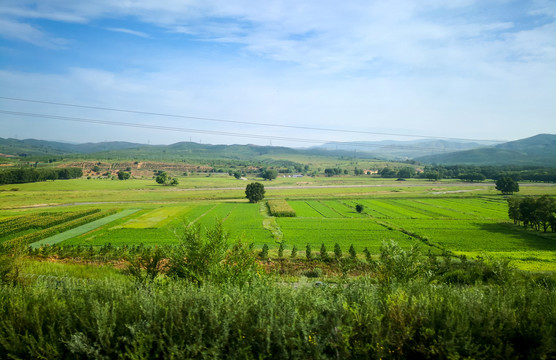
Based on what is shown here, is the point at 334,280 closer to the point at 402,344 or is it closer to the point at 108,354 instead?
the point at 402,344

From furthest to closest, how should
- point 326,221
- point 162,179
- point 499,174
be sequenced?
point 499,174, point 162,179, point 326,221

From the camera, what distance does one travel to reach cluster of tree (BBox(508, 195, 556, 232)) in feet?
164

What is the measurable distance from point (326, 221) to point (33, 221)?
55075 millimetres

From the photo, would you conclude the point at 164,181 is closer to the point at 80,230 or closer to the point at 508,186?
the point at 80,230

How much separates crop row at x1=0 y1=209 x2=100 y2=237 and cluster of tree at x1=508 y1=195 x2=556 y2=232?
87114 mm

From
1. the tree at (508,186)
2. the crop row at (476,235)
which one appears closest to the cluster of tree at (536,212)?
the crop row at (476,235)

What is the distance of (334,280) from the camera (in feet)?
87.8

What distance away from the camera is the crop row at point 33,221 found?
47.1 m

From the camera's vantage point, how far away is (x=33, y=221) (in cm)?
5191

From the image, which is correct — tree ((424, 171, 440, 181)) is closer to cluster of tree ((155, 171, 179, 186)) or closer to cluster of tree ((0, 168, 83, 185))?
cluster of tree ((155, 171, 179, 186))

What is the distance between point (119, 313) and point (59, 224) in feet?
181

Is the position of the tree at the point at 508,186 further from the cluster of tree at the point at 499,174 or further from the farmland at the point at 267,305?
the farmland at the point at 267,305

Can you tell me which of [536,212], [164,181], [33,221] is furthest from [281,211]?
[164,181]

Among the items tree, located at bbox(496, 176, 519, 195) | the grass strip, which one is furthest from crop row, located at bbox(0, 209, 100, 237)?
tree, located at bbox(496, 176, 519, 195)
